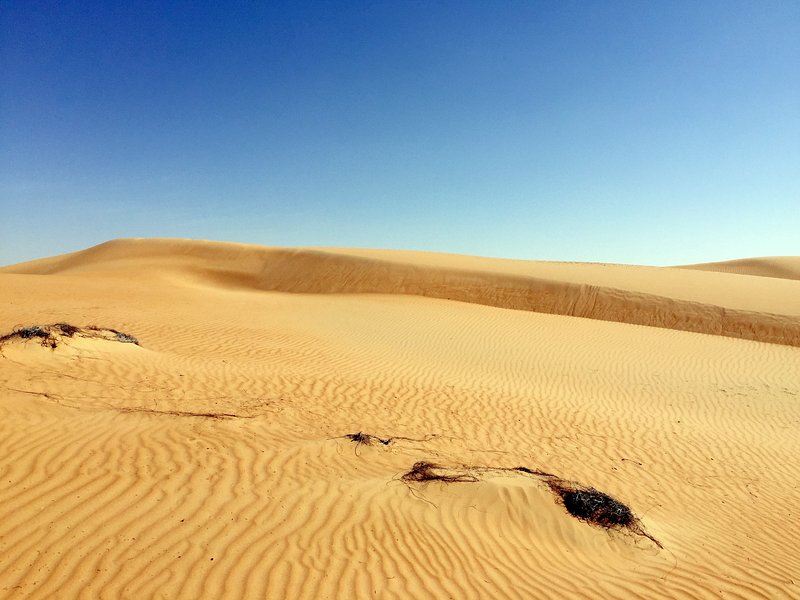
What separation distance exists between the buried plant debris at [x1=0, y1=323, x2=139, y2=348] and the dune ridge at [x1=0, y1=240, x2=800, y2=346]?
17.0 m

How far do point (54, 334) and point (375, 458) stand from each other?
284 inches

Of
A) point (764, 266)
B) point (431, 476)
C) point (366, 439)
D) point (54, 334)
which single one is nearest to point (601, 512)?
point (431, 476)

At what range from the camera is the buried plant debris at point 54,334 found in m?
8.93

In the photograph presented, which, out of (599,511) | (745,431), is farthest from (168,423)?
(745,431)

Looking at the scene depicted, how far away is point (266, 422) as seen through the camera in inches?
285

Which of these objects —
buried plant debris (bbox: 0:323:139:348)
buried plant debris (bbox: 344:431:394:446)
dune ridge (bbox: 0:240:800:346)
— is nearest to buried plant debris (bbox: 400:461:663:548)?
buried plant debris (bbox: 344:431:394:446)

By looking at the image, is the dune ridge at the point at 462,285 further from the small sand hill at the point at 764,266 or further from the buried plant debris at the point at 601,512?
the small sand hill at the point at 764,266

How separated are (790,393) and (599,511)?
36.5 ft

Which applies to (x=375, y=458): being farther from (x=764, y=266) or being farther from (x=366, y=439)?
(x=764, y=266)

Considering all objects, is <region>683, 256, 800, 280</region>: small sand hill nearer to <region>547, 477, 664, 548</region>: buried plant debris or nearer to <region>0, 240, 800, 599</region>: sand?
<region>0, 240, 800, 599</region>: sand

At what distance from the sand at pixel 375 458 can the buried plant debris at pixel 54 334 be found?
0.10 metres

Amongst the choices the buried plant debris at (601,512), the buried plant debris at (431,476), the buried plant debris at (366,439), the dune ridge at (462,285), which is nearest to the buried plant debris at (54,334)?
the buried plant debris at (366,439)

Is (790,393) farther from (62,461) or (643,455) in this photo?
(62,461)

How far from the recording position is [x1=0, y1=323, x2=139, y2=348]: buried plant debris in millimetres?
8930
